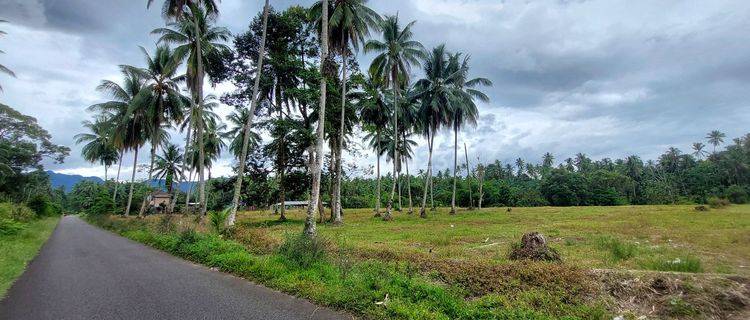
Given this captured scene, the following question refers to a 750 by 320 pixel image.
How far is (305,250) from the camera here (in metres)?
8.30

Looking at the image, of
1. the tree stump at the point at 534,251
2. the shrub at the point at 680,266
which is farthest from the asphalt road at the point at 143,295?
the shrub at the point at 680,266

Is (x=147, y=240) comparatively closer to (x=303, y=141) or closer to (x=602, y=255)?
(x=303, y=141)

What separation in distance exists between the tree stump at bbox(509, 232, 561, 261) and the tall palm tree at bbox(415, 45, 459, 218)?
23.7 m

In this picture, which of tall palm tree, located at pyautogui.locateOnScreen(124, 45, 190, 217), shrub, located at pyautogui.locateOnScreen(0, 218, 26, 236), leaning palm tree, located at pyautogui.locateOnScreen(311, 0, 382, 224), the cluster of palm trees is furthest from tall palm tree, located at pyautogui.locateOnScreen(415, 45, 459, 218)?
shrub, located at pyautogui.locateOnScreen(0, 218, 26, 236)

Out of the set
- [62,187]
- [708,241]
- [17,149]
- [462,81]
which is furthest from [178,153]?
[62,187]

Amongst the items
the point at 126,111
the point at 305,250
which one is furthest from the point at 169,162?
the point at 305,250

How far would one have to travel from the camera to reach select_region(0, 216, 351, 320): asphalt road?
18.7ft

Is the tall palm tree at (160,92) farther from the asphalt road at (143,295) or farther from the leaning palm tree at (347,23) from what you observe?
the asphalt road at (143,295)

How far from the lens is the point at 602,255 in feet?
31.7

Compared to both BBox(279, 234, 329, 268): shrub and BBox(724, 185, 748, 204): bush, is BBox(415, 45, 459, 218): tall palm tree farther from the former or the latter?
BBox(724, 185, 748, 204): bush

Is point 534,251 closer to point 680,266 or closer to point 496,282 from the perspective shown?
point 680,266

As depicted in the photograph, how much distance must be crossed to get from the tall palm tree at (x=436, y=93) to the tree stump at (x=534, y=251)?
23663 millimetres

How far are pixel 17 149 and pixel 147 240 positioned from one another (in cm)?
3066

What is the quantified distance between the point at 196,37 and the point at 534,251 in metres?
19.4
